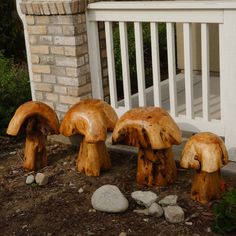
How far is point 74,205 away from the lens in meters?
4.00

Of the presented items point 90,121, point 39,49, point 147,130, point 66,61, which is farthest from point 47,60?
point 147,130

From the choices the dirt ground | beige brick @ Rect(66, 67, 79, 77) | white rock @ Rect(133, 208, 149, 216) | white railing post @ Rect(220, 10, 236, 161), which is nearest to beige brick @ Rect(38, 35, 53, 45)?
beige brick @ Rect(66, 67, 79, 77)

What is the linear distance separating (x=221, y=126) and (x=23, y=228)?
6.22 ft

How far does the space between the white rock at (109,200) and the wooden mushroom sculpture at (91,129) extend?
0.48 metres

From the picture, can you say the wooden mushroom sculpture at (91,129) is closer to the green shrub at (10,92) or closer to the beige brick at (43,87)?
the beige brick at (43,87)

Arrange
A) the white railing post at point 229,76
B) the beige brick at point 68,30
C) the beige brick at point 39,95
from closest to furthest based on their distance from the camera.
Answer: the white railing post at point 229,76 → the beige brick at point 68,30 → the beige brick at point 39,95

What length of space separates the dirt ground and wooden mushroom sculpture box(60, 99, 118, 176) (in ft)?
0.34

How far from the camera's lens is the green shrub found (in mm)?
5676

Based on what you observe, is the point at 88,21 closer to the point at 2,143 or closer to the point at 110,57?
the point at 110,57

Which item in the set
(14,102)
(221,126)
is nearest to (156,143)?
(221,126)

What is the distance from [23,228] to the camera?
374 centimetres

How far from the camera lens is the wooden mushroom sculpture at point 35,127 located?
4.54 metres

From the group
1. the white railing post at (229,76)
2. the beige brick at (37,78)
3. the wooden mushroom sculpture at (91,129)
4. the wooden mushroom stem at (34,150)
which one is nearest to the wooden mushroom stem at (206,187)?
the white railing post at (229,76)

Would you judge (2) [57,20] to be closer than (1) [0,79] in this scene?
Yes
